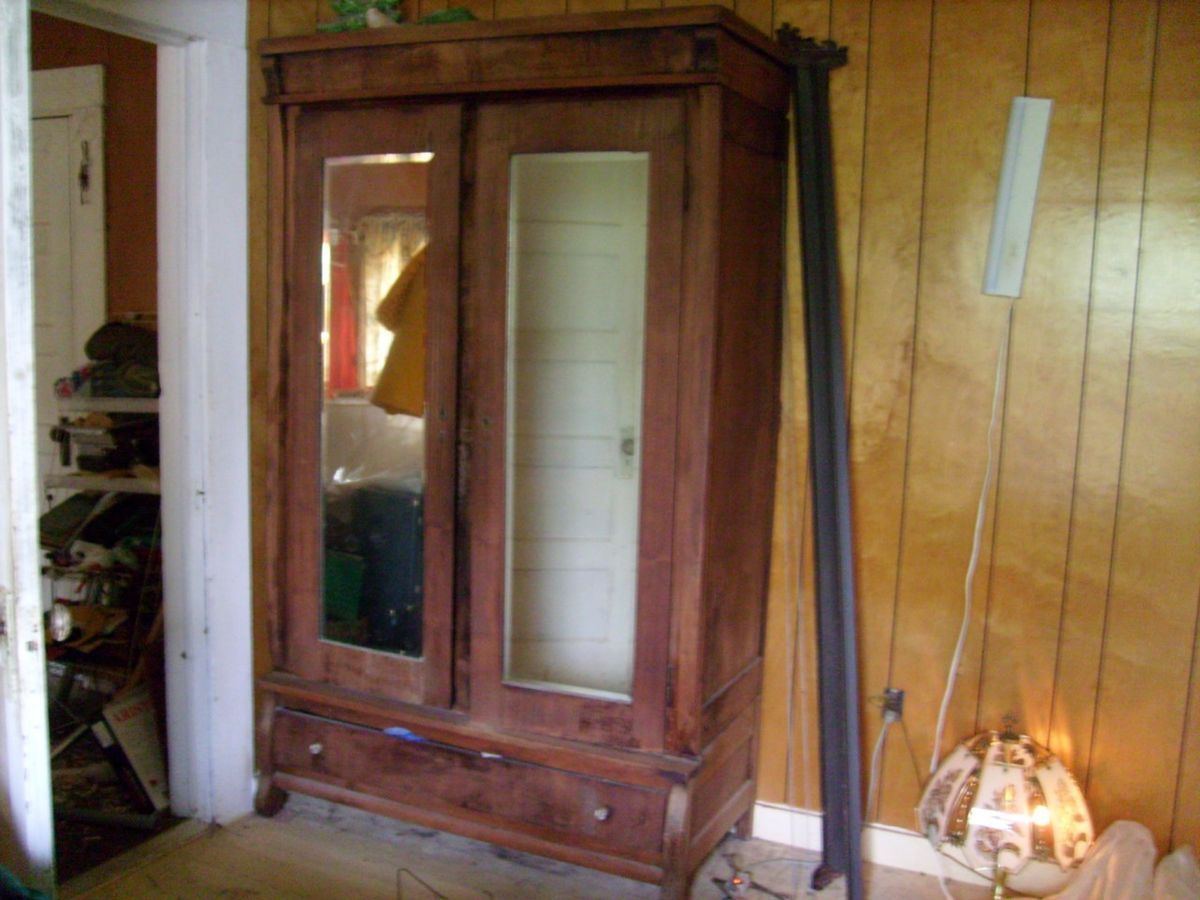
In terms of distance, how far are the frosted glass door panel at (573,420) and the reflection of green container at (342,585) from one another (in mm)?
412

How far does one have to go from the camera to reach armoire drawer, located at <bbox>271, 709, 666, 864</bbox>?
2078 millimetres

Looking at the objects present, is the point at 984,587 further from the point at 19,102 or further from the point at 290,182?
the point at 19,102

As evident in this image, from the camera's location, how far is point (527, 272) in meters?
2.13

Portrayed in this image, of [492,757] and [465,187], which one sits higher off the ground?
[465,187]

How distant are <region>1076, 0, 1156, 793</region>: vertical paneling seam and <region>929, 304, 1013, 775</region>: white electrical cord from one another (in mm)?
246

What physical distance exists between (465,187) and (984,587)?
1477mm

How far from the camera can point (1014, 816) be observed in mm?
2039

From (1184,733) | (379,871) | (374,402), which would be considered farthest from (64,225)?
(1184,733)

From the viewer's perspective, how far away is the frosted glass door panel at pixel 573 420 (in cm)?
207

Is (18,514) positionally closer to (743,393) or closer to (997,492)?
(743,393)

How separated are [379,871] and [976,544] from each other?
5.27 feet

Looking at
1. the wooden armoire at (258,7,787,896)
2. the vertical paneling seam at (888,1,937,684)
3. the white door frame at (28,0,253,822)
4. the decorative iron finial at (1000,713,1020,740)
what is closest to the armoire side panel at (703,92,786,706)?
the wooden armoire at (258,7,787,896)

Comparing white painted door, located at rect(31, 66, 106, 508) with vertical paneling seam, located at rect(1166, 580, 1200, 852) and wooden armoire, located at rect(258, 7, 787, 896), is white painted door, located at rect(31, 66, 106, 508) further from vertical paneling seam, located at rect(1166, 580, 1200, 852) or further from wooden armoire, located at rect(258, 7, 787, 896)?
vertical paneling seam, located at rect(1166, 580, 1200, 852)

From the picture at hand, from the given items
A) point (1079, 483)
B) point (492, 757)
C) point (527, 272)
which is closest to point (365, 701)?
point (492, 757)
